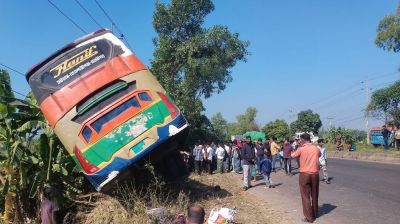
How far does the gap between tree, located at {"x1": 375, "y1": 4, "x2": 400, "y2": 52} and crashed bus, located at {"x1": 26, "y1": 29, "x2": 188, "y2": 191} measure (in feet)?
81.3

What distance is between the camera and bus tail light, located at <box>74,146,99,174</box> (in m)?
9.51

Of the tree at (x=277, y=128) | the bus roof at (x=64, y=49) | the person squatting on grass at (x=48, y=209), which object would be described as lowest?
the person squatting on grass at (x=48, y=209)

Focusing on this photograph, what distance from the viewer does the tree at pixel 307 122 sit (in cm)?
7819

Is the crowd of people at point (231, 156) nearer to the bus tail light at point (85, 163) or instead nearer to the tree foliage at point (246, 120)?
the bus tail light at point (85, 163)

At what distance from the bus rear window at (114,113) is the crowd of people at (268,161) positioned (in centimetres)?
356

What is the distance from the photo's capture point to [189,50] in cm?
2573

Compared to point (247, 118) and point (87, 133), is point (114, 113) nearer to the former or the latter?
point (87, 133)

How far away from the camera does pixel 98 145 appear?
9.62m

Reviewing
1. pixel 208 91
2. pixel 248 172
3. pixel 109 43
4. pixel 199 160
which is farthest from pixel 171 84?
pixel 109 43

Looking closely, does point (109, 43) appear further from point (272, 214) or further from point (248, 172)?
point (248, 172)

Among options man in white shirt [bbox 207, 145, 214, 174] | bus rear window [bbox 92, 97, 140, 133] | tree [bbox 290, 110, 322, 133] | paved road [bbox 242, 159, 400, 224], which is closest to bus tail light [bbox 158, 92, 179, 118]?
bus rear window [bbox 92, 97, 140, 133]

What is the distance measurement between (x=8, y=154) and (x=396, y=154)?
21.9m

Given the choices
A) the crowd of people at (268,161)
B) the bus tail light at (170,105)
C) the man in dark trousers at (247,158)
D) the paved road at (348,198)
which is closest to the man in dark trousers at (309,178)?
the crowd of people at (268,161)

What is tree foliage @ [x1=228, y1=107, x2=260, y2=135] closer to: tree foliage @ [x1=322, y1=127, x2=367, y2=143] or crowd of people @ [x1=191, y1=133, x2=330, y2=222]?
tree foliage @ [x1=322, y1=127, x2=367, y2=143]
